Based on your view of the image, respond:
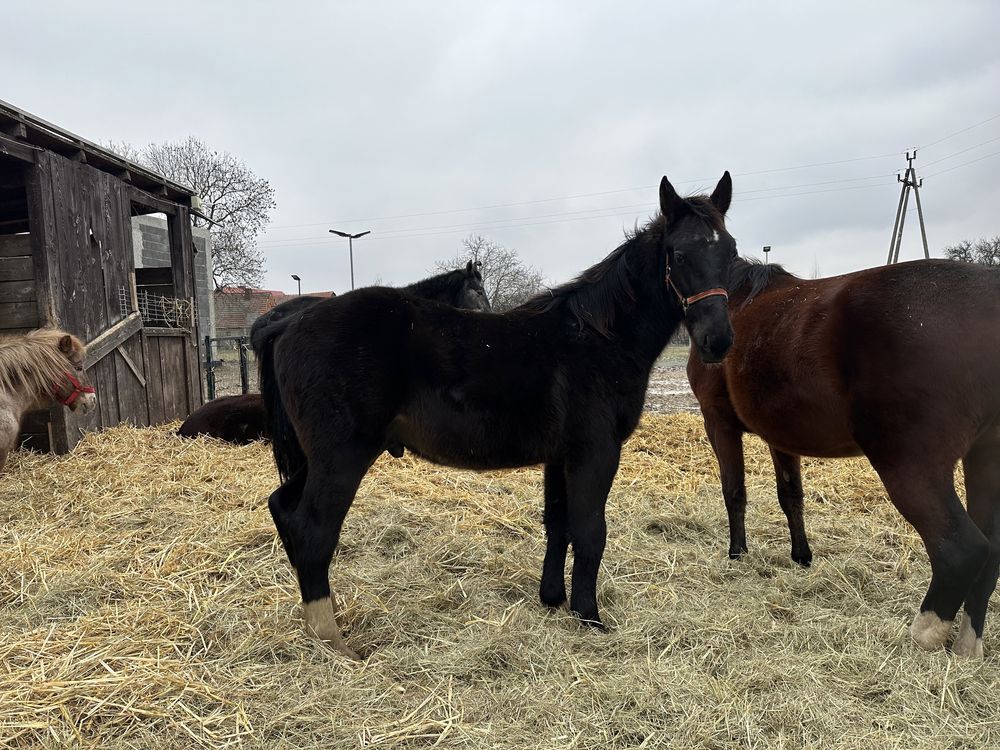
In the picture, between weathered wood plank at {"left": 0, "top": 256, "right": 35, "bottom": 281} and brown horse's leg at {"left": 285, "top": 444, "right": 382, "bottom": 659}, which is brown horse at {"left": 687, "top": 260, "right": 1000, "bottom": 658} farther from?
weathered wood plank at {"left": 0, "top": 256, "right": 35, "bottom": 281}

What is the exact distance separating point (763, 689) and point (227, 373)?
1996cm

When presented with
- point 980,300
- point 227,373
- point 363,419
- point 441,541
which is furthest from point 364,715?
point 227,373

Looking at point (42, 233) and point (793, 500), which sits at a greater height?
point (42, 233)

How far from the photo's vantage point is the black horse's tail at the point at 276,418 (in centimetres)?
306

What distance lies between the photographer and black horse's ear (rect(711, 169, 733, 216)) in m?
3.15

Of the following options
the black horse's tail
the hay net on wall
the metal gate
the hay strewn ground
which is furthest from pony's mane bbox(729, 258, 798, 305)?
the hay net on wall

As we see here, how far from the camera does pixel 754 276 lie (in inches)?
159

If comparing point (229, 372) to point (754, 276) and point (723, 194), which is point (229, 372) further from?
point (723, 194)

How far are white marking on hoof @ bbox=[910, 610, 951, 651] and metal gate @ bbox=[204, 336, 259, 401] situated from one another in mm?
5665

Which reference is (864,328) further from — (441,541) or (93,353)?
(93,353)

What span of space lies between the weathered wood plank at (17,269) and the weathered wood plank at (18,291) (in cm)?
5

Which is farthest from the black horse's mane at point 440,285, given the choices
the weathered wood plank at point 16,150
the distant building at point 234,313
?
the distant building at point 234,313

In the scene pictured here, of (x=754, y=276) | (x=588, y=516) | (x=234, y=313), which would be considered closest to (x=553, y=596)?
(x=588, y=516)

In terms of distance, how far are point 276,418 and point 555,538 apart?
160 cm
